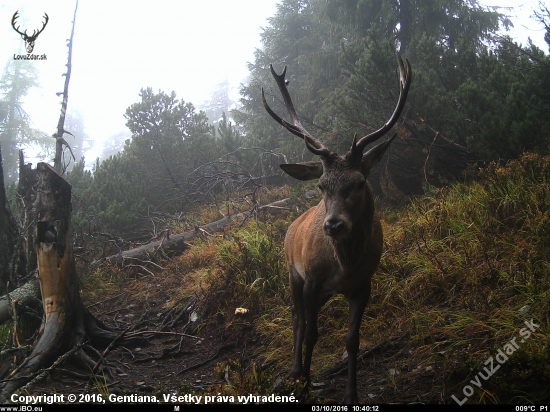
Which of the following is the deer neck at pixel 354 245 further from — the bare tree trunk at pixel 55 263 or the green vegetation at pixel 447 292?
the bare tree trunk at pixel 55 263

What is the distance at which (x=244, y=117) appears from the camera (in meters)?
19.7

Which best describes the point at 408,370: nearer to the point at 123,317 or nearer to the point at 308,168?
the point at 308,168

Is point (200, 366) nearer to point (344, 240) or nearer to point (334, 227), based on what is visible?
point (344, 240)

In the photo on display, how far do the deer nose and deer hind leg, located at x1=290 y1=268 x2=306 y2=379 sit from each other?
1.40 m

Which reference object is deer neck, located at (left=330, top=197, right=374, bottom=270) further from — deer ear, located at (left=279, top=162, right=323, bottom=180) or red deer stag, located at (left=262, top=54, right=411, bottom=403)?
deer ear, located at (left=279, top=162, right=323, bottom=180)

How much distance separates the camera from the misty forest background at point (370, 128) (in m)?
5.95

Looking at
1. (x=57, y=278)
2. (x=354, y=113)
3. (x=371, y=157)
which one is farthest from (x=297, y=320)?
(x=354, y=113)

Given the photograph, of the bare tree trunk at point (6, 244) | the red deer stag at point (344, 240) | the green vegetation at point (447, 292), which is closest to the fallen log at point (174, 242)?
the green vegetation at point (447, 292)

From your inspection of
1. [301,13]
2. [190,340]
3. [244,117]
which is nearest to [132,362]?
[190,340]

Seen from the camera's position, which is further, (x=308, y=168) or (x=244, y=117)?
(x=244, y=117)

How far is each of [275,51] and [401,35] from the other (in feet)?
27.5

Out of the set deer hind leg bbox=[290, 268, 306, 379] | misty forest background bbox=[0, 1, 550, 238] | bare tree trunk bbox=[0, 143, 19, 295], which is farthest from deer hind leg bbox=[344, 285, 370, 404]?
bare tree trunk bbox=[0, 143, 19, 295]

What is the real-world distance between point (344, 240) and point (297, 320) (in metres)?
1.30

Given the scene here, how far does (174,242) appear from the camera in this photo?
942cm
